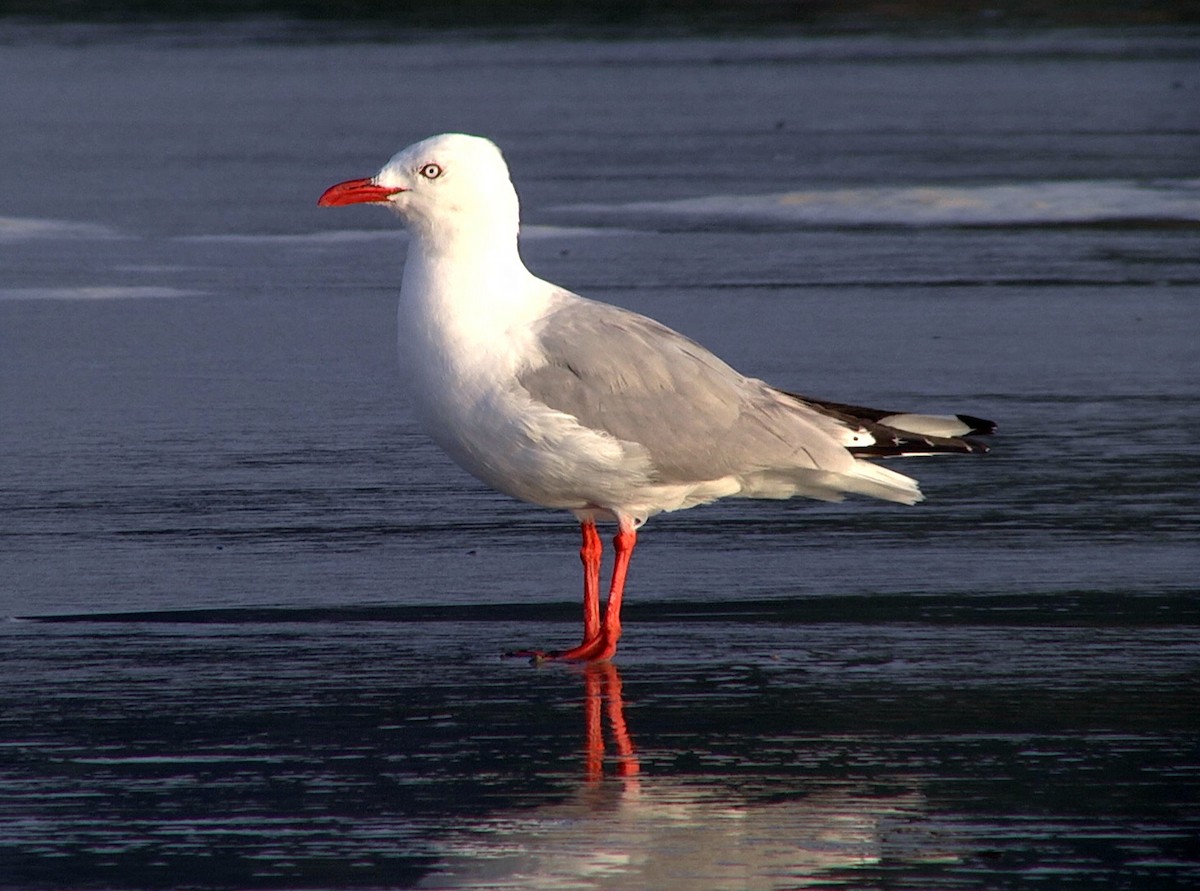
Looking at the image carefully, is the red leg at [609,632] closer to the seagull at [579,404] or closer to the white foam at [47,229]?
the seagull at [579,404]

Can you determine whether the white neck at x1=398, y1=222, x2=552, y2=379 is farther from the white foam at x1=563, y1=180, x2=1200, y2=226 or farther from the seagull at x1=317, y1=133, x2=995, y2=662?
the white foam at x1=563, y1=180, x2=1200, y2=226

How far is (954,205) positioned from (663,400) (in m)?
9.44

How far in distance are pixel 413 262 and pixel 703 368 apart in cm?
92

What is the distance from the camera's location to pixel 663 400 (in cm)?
668

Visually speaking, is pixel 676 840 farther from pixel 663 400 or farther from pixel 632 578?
pixel 632 578

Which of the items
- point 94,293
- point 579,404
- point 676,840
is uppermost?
point 94,293

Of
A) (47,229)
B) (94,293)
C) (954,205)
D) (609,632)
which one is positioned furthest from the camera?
(954,205)

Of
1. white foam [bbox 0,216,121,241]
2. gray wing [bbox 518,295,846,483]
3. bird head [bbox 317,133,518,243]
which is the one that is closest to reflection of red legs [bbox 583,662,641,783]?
gray wing [bbox 518,295,846,483]

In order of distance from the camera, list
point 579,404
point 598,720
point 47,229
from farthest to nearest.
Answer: point 47,229 < point 579,404 < point 598,720

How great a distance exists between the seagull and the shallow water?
0.35 metres

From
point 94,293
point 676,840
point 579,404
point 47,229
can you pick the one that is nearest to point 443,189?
point 579,404

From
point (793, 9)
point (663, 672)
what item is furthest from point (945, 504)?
point (793, 9)

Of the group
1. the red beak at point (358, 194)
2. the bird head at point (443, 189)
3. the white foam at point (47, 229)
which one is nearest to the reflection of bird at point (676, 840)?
the bird head at point (443, 189)

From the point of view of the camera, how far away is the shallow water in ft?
16.0
